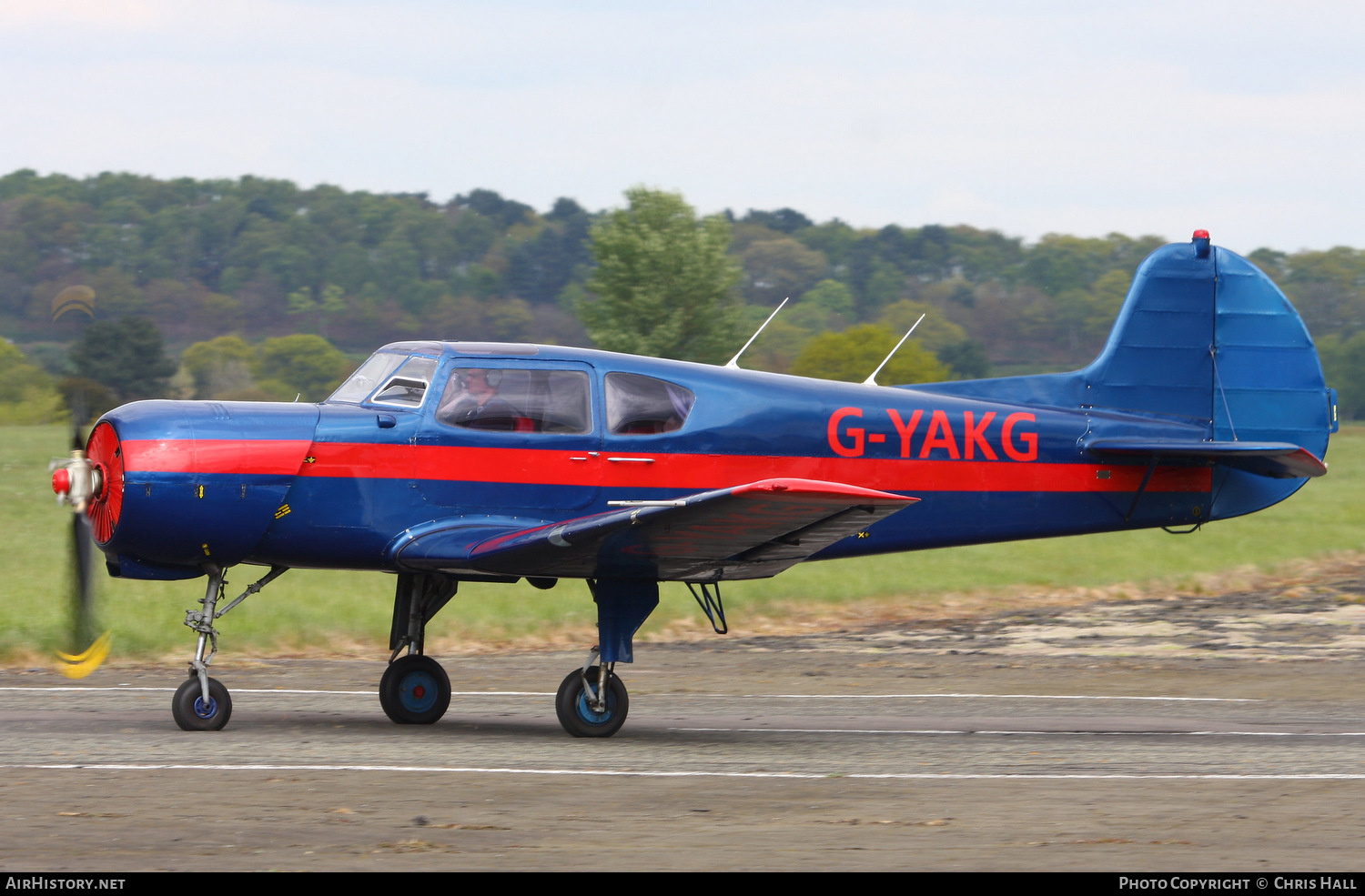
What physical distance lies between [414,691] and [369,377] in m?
2.44

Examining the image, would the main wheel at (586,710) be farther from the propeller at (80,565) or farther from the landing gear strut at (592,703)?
the propeller at (80,565)

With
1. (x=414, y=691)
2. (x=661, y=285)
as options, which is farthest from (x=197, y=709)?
(x=661, y=285)

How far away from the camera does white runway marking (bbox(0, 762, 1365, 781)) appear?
793 cm

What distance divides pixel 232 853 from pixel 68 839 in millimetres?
781

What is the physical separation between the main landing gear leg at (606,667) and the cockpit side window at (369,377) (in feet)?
6.60

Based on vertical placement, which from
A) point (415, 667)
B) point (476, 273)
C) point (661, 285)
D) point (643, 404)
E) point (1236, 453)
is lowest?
point (415, 667)

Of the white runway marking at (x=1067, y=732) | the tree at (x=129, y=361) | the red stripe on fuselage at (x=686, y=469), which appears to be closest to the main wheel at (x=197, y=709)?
the red stripe on fuselage at (x=686, y=469)

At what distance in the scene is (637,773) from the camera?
26.9ft

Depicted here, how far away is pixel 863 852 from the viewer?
606 cm

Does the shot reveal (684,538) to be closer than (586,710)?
Yes

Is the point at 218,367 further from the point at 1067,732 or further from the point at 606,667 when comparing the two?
the point at 1067,732

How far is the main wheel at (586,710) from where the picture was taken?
→ 971cm

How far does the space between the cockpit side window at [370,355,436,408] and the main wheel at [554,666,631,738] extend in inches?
85.2
